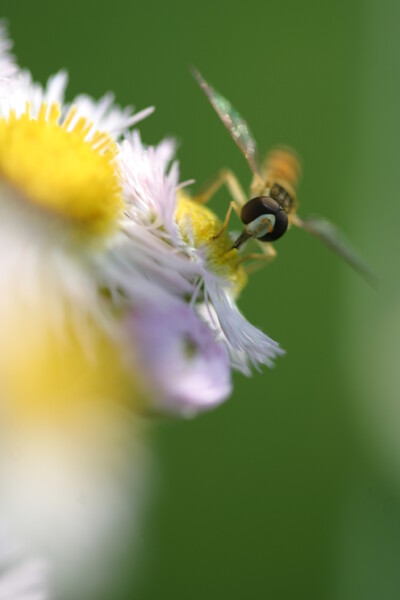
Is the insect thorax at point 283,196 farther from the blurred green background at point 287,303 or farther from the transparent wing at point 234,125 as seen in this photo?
the blurred green background at point 287,303

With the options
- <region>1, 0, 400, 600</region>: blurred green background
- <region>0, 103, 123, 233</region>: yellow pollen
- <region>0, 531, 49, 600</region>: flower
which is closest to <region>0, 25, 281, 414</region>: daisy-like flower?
<region>0, 103, 123, 233</region>: yellow pollen

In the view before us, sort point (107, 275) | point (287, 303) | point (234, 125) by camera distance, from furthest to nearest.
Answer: point (287, 303)
point (234, 125)
point (107, 275)

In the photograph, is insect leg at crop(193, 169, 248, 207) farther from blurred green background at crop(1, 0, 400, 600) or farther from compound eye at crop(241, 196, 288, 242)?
blurred green background at crop(1, 0, 400, 600)

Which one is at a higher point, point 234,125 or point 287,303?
point 234,125

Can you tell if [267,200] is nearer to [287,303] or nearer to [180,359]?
[180,359]

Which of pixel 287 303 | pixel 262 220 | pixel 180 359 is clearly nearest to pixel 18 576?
pixel 180 359
